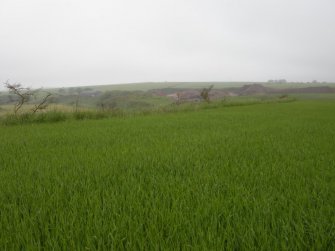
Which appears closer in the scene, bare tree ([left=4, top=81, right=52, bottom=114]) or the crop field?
the crop field

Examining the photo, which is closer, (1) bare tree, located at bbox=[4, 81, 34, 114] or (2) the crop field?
(2) the crop field

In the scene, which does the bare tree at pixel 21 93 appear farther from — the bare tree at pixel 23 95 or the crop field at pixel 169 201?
the crop field at pixel 169 201

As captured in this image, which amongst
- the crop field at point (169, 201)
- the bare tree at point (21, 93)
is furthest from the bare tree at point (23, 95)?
the crop field at point (169, 201)

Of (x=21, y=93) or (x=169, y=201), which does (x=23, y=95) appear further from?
(x=169, y=201)

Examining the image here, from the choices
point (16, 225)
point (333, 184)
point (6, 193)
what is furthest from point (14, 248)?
point (333, 184)

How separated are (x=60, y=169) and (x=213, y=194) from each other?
1.80 m

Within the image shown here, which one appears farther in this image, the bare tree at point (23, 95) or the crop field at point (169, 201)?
the bare tree at point (23, 95)

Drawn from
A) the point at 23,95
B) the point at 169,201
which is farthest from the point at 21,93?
the point at 169,201

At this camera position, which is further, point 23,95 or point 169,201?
point 23,95

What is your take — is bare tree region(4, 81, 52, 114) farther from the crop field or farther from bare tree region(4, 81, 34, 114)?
the crop field

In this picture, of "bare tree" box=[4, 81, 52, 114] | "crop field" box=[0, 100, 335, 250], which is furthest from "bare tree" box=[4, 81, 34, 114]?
"crop field" box=[0, 100, 335, 250]

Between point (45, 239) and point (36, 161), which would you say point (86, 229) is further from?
point (36, 161)

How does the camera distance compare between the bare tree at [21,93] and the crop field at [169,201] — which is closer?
the crop field at [169,201]

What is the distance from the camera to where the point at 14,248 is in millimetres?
1338
